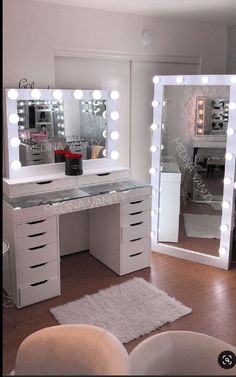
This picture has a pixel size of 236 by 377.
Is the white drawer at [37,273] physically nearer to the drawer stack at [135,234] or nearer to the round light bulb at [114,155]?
the drawer stack at [135,234]

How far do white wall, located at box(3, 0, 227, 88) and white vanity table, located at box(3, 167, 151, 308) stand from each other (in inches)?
33.1

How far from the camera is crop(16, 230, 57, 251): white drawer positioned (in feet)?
8.62

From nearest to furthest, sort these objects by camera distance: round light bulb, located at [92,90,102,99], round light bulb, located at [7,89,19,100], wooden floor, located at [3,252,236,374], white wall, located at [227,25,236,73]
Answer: wooden floor, located at [3,252,236,374] < round light bulb, located at [7,89,19,100] < round light bulb, located at [92,90,102,99] < white wall, located at [227,25,236,73]

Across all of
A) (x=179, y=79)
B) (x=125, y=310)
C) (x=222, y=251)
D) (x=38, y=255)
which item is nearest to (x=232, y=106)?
(x=179, y=79)

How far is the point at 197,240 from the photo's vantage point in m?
3.48

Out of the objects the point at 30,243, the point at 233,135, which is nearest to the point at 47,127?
the point at 30,243

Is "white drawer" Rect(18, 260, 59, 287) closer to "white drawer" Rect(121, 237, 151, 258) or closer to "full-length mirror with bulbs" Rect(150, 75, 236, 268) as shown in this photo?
"white drawer" Rect(121, 237, 151, 258)

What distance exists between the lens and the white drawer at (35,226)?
2.61 m

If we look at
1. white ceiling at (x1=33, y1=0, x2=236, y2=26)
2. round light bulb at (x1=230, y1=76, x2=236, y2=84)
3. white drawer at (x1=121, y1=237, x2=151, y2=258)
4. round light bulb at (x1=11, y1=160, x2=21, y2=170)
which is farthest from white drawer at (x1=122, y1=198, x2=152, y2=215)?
white ceiling at (x1=33, y1=0, x2=236, y2=26)

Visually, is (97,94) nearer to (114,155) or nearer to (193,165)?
(114,155)

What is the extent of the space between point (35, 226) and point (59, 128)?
2.91 feet

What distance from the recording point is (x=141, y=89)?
364 centimetres

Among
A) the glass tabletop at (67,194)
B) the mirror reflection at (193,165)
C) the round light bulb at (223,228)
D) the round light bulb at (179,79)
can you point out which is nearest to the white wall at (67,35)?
the round light bulb at (179,79)

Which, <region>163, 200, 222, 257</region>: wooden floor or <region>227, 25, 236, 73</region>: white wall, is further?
<region>227, 25, 236, 73</region>: white wall
